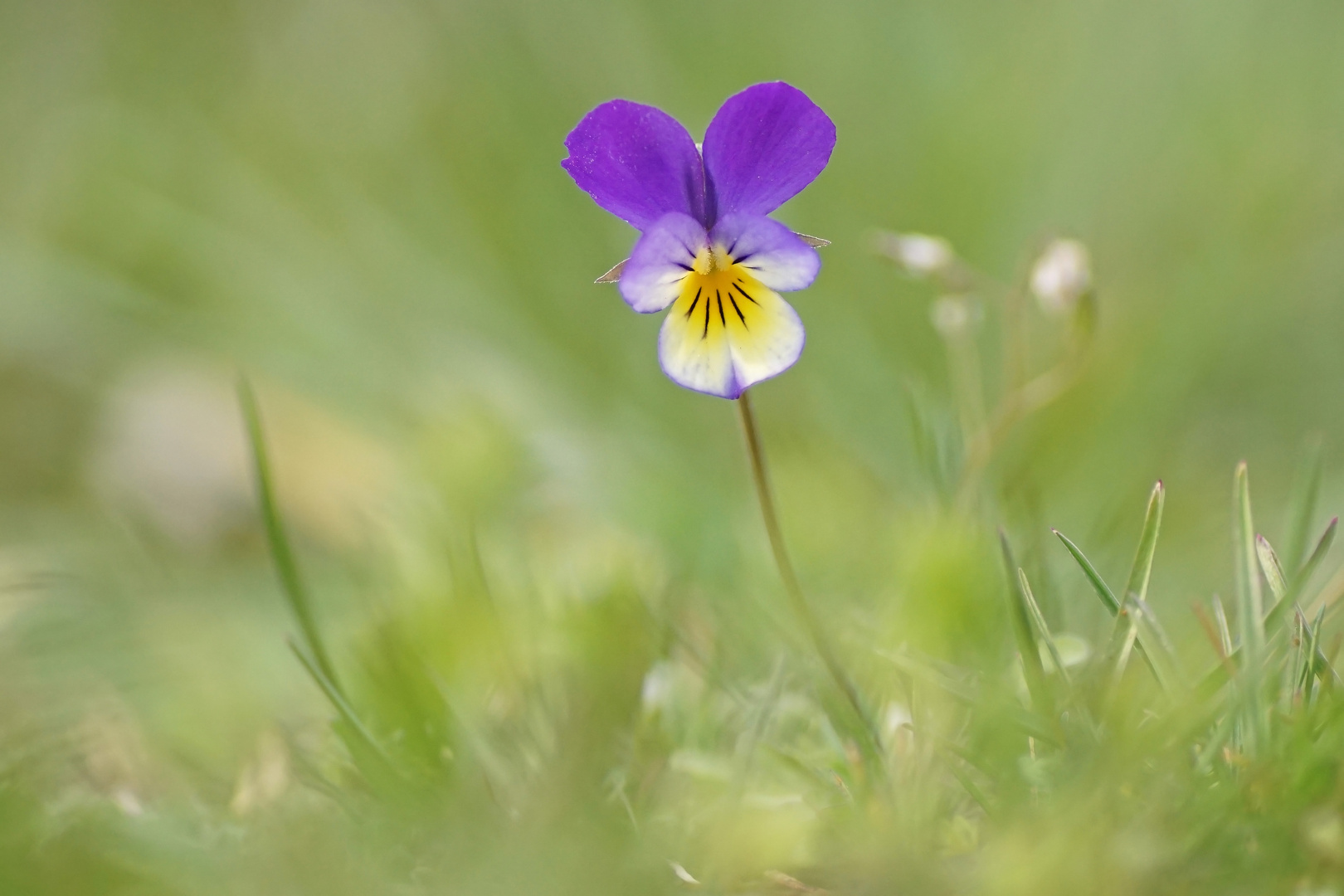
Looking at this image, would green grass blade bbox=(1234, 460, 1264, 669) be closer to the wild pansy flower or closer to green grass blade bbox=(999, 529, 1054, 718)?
green grass blade bbox=(999, 529, 1054, 718)

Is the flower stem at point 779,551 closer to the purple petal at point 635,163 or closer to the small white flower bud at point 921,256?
the purple petal at point 635,163

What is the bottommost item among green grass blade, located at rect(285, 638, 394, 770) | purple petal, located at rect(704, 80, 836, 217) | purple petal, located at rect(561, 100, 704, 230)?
green grass blade, located at rect(285, 638, 394, 770)

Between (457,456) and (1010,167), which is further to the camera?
(1010,167)

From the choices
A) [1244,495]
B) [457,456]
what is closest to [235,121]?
[457,456]

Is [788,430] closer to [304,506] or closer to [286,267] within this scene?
[304,506]

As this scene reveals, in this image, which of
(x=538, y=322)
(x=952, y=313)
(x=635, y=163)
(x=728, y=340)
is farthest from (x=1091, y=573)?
(x=538, y=322)

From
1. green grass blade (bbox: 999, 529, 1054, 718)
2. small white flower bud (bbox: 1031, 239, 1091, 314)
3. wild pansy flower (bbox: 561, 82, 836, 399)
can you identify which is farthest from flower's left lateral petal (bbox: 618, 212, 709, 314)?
small white flower bud (bbox: 1031, 239, 1091, 314)

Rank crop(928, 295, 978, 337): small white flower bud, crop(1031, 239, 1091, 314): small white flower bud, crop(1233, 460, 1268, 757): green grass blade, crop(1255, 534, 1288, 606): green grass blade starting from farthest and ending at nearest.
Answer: crop(928, 295, 978, 337): small white flower bud < crop(1031, 239, 1091, 314): small white flower bud < crop(1255, 534, 1288, 606): green grass blade < crop(1233, 460, 1268, 757): green grass blade

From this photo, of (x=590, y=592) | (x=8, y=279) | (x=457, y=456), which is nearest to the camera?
(x=590, y=592)
